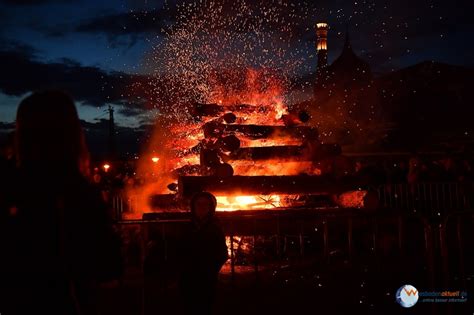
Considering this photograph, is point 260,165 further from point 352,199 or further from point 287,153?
point 352,199

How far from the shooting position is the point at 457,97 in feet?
87.5

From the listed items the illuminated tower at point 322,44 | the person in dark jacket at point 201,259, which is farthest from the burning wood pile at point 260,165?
the illuminated tower at point 322,44

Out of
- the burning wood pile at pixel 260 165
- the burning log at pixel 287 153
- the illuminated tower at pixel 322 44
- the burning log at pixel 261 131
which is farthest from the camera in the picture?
the illuminated tower at pixel 322 44

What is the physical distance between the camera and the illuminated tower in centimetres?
3788

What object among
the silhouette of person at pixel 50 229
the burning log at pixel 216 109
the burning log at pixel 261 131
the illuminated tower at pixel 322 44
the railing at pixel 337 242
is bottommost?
the railing at pixel 337 242

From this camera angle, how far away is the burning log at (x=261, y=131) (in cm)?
1196

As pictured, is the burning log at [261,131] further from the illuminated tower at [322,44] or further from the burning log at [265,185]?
the illuminated tower at [322,44]

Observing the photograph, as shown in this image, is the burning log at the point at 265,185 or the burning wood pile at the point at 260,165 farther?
the burning wood pile at the point at 260,165

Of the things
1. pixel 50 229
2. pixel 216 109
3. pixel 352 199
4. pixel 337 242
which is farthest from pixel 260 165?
pixel 50 229

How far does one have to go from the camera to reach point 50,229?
8.11 feet

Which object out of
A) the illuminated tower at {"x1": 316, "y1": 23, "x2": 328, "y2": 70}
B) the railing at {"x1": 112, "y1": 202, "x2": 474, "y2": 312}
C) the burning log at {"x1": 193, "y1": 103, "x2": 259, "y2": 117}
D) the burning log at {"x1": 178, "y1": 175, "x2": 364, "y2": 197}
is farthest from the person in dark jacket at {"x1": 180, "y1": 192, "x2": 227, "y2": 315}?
the illuminated tower at {"x1": 316, "y1": 23, "x2": 328, "y2": 70}

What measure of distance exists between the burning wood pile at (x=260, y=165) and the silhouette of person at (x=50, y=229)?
26.0ft

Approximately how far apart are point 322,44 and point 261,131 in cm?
3010

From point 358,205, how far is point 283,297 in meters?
4.81
